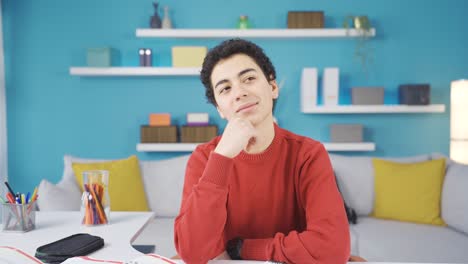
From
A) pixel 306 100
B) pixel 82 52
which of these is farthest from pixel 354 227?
pixel 82 52

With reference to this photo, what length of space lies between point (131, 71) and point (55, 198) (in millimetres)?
1474

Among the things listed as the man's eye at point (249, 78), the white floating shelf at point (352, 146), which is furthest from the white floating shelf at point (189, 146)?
the man's eye at point (249, 78)

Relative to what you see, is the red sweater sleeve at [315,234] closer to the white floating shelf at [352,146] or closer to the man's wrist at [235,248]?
the man's wrist at [235,248]

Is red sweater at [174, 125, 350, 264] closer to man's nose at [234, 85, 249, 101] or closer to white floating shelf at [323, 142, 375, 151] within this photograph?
man's nose at [234, 85, 249, 101]

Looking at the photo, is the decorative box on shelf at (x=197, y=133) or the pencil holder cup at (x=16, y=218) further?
the decorative box on shelf at (x=197, y=133)

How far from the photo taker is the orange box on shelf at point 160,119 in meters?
3.43

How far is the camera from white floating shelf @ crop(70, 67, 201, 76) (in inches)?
134

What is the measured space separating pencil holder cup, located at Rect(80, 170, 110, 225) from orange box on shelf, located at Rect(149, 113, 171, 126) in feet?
6.49

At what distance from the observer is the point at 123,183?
2.68m

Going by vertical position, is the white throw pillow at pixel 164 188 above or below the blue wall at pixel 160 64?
below

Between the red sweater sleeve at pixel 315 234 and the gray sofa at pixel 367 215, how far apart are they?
4.23 feet

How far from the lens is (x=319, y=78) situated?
141 inches

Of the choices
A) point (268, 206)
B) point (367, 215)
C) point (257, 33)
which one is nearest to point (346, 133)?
point (367, 215)

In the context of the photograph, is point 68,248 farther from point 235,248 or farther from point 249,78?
point 249,78
